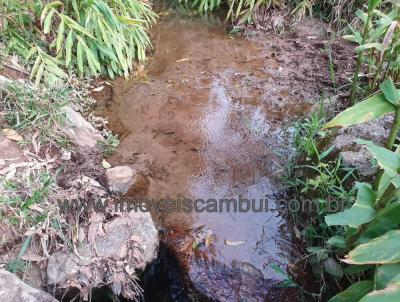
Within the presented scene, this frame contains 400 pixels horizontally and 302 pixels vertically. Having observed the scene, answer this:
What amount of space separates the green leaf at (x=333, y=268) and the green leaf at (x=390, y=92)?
1.05 m

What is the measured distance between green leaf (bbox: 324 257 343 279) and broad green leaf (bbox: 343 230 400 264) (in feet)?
2.29

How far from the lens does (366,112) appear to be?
60.3 inches

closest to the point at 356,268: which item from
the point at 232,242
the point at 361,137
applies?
the point at 232,242

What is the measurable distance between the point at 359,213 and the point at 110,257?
1.38 metres

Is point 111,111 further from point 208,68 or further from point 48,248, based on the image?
point 48,248

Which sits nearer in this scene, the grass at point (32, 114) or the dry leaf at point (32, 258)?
the dry leaf at point (32, 258)

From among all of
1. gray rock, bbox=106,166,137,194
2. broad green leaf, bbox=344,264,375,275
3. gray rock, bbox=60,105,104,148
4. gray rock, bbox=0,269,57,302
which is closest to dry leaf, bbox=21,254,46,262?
gray rock, bbox=0,269,57,302

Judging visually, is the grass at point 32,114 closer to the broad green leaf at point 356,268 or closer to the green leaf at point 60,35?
the green leaf at point 60,35

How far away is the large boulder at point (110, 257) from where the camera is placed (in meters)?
2.14

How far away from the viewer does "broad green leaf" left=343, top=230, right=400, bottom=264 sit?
56.4 inches

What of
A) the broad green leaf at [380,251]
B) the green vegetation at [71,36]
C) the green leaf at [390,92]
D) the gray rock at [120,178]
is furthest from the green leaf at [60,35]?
the broad green leaf at [380,251]

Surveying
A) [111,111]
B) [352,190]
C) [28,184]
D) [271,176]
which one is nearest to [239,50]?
[111,111]

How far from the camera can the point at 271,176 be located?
2.94m

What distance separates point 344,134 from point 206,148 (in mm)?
1067
